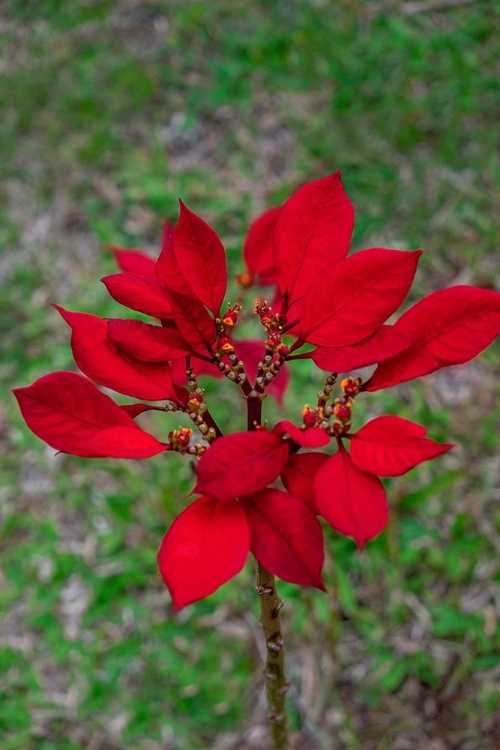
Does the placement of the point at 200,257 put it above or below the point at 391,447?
above

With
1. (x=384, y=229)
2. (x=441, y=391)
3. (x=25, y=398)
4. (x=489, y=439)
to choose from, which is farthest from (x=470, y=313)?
(x=384, y=229)

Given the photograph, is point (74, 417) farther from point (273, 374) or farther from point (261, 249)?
point (261, 249)

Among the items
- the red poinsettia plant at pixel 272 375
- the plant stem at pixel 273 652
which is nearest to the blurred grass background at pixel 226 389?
the plant stem at pixel 273 652

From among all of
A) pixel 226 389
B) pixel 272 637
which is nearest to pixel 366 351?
pixel 272 637

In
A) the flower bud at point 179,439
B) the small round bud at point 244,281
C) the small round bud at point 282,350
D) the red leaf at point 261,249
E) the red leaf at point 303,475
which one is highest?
the red leaf at point 261,249

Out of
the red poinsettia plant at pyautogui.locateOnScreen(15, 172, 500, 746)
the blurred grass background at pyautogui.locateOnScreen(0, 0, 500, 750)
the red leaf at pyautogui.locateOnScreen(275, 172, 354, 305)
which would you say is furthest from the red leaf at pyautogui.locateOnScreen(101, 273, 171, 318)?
the blurred grass background at pyautogui.locateOnScreen(0, 0, 500, 750)

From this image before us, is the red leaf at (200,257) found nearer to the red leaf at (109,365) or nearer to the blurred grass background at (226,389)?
the red leaf at (109,365)

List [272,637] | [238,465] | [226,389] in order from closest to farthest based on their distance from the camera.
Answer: [238,465] < [272,637] < [226,389]
